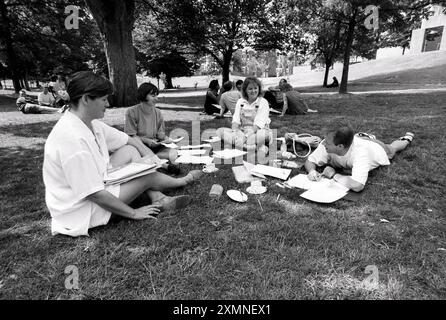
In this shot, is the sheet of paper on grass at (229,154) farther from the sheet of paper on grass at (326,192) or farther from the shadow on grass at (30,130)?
the shadow on grass at (30,130)

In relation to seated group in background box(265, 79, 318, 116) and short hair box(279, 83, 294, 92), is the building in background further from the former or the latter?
seated group in background box(265, 79, 318, 116)

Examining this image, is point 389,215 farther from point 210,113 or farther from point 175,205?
point 210,113

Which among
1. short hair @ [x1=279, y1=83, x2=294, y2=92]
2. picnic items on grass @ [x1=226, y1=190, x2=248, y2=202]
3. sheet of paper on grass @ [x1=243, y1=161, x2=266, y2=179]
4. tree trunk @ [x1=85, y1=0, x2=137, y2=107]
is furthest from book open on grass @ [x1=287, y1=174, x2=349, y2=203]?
tree trunk @ [x1=85, y1=0, x2=137, y2=107]

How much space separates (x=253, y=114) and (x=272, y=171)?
1567 millimetres

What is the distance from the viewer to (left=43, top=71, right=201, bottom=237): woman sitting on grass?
7.31ft

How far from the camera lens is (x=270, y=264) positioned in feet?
7.05

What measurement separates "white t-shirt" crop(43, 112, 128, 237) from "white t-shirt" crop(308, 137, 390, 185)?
2.56m

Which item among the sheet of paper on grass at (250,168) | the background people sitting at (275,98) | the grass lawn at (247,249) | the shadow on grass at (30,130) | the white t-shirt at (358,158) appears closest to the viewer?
the grass lawn at (247,249)

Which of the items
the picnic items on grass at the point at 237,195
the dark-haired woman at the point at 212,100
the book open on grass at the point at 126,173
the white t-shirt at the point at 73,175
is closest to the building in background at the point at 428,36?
the dark-haired woman at the point at 212,100

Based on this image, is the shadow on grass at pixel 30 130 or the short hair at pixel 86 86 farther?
the shadow on grass at pixel 30 130

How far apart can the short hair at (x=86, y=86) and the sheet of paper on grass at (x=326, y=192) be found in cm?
223

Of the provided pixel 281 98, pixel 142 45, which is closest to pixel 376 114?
pixel 281 98

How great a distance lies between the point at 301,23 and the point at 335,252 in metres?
17.6

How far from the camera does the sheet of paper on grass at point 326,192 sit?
3066mm
